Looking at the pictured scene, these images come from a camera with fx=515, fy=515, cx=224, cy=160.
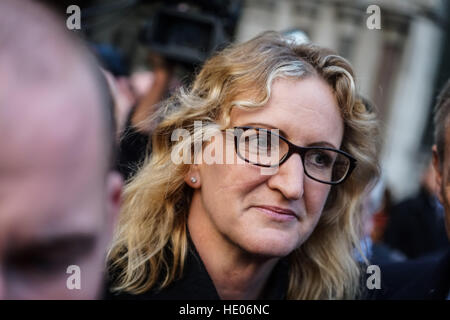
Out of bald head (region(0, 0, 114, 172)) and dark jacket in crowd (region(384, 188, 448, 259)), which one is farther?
dark jacket in crowd (region(384, 188, 448, 259))

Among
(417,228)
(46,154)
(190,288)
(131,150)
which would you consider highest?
(46,154)

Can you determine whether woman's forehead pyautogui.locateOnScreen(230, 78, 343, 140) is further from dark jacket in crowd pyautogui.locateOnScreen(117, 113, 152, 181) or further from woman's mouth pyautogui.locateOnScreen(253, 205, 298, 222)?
dark jacket in crowd pyautogui.locateOnScreen(117, 113, 152, 181)

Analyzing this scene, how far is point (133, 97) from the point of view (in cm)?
349

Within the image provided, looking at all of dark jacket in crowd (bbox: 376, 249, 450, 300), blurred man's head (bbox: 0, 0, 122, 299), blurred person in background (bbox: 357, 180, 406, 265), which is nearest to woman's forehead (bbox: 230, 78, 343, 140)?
blurred person in background (bbox: 357, 180, 406, 265)

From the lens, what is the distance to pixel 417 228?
4.38 m

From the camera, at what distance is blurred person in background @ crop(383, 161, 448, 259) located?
428 cm

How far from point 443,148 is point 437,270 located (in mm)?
457

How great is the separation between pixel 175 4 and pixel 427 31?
9839 millimetres

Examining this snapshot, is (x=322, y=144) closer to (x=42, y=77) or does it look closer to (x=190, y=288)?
(x=190, y=288)

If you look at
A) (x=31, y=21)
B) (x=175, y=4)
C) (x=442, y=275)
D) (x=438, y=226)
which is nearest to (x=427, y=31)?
(x=438, y=226)

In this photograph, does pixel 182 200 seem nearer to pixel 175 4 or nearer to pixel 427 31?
pixel 175 4

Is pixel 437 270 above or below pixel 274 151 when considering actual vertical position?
below

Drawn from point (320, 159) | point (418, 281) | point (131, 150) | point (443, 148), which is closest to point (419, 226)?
point (418, 281)

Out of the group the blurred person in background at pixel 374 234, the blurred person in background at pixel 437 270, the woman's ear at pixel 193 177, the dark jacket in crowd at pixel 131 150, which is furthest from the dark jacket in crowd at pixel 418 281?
the dark jacket in crowd at pixel 131 150
